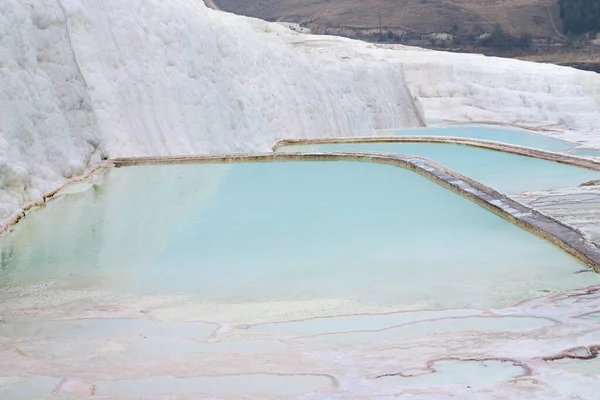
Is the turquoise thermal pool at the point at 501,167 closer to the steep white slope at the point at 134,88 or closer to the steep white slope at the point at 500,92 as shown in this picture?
the steep white slope at the point at 134,88

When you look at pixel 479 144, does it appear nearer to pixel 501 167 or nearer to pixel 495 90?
pixel 501 167

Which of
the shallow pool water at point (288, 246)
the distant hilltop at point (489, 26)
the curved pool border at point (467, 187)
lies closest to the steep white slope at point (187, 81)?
the curved pool border at point (467, 187)

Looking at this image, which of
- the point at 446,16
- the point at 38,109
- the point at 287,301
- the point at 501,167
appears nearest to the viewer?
the point at 287,301

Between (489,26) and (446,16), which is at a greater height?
(446,16)

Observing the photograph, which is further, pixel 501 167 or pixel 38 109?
pixel 501 167

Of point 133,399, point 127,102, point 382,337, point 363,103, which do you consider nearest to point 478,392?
point 382,337

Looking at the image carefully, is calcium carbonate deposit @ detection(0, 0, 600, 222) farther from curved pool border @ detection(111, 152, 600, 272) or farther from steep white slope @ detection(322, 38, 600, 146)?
curved pool border @ detection(111, 152, 600, 272)

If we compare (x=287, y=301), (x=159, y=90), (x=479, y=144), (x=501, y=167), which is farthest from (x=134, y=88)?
(x=287, y=301)
